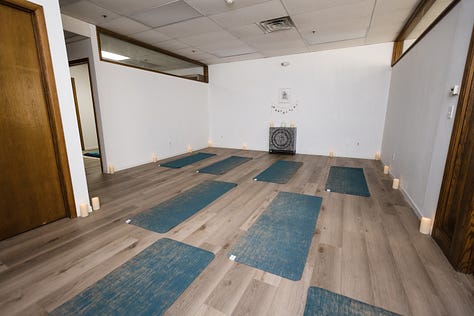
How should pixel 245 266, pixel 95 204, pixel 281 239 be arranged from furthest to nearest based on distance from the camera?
pixel 95 204 < pixel 281 239 < pixel 245 266

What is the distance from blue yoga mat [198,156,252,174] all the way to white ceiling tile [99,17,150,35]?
2.63m

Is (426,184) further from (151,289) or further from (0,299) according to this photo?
(0,299)

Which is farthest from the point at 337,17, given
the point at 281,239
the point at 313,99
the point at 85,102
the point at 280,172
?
the point at 85,102

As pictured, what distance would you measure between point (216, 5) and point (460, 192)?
325cm

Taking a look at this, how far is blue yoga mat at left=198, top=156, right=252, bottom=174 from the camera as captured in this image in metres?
3.98

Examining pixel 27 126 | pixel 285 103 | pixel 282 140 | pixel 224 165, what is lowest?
pixel 224 165

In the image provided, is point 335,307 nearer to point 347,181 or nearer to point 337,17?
point 347,181

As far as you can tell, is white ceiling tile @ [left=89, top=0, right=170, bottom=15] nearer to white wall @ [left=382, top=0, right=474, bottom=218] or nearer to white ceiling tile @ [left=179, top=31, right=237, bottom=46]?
white ceiling tile @ [left=179, top=31, right=237, bottom=46]

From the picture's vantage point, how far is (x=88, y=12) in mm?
2996

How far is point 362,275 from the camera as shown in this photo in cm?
146

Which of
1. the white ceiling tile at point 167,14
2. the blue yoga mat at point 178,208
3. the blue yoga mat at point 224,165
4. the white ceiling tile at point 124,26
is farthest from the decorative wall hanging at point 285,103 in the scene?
the white ceiling tile at point 124,26

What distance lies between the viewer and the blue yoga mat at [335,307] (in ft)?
3.85

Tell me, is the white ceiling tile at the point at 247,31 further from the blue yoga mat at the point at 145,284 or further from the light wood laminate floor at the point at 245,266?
the blue yoga mat at the point at 145,284

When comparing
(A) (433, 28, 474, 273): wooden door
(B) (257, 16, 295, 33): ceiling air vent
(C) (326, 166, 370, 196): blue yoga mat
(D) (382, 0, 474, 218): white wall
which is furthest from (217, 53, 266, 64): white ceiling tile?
(A) (433, 28, 474, 273): wooden door
